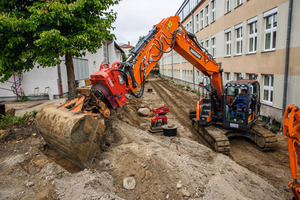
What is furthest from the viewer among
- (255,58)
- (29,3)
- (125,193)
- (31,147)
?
(255,58)

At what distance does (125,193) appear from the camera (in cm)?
402

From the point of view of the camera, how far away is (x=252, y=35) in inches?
460

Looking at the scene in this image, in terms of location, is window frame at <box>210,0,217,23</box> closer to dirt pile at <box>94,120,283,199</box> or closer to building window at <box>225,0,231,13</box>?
building window at <box>225,0,231,13</box>

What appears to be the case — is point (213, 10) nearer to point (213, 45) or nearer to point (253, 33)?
point (213, 45)

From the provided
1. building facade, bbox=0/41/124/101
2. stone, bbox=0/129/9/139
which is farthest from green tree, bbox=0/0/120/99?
building facade, bbox=0/41/124/101

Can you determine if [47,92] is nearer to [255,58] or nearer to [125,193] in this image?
[125,193]

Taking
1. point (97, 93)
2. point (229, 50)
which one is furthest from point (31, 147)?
point (229, 50)

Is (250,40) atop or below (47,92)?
atop

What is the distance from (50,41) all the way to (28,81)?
9218mm

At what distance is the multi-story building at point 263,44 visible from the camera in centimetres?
871

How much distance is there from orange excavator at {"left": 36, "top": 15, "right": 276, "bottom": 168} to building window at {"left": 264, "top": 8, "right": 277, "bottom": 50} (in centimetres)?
380

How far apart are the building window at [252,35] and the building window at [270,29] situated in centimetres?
95

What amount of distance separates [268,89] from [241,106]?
4.40m

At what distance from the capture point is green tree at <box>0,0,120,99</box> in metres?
6.53
